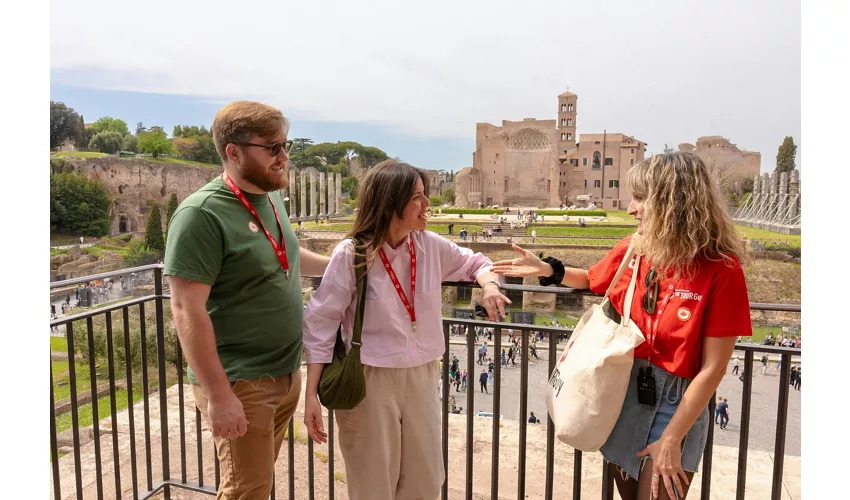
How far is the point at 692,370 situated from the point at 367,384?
0.99m

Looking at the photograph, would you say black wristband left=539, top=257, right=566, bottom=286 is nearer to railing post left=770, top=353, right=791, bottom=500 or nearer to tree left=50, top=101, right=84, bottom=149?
railing post left=770, top=353, right=791, bottom=500

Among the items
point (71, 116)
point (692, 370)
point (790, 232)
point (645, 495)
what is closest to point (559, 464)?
point (645, 495)

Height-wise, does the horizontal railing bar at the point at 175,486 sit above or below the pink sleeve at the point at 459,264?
below

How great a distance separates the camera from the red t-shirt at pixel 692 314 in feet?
5.22

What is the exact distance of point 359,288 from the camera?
6.23 feet

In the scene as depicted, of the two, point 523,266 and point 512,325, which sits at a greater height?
point 523,266

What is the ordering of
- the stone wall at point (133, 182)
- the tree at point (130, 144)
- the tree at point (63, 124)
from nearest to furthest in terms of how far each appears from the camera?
the stone wall at point (133, 182) < the tree at point (63, 124) < the tree at point (130, 144)

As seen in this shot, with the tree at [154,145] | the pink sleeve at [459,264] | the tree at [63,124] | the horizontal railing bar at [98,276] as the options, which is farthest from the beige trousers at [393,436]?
the tree at [154,145]

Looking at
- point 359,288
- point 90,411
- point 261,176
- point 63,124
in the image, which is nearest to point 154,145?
point 63,124

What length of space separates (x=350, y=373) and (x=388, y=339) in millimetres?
171

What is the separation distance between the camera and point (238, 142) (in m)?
1.89

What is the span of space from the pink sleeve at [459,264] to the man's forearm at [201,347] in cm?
82

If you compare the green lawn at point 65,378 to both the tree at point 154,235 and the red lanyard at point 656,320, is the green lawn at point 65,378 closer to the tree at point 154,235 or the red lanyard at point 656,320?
the red lanyard at point 656,320

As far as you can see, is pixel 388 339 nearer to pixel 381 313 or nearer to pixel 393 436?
pixel 381 313
